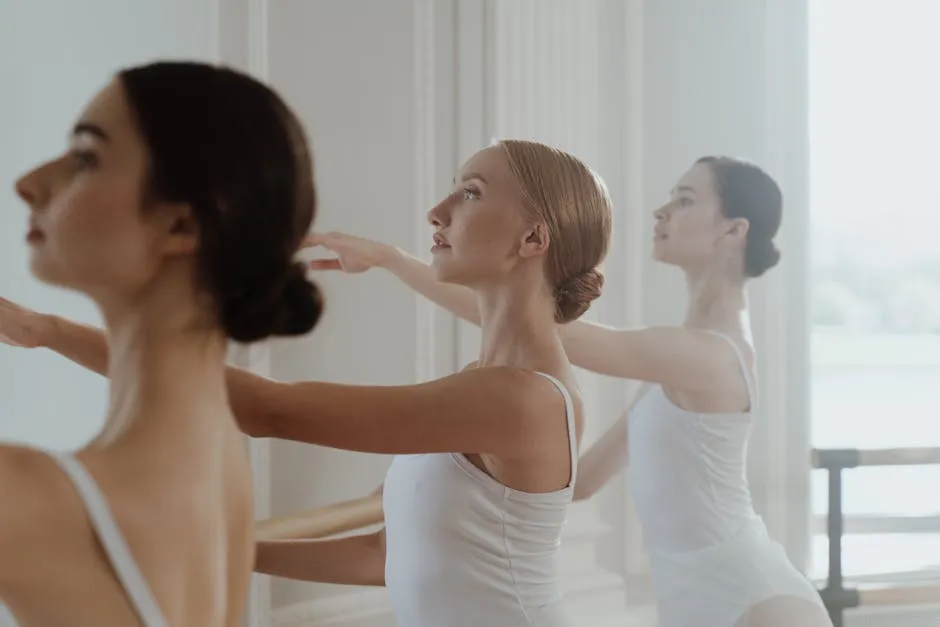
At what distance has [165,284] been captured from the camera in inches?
23.2

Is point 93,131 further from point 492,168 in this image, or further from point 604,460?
point 604,460

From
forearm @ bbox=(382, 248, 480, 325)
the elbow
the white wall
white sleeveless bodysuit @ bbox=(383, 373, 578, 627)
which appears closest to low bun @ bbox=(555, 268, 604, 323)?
white sleeveless bodysuit @ bbox=(383, 373, 578, 627)

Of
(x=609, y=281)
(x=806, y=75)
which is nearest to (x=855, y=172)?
(x=806, y=75)

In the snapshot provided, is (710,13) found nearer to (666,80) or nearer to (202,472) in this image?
(666,80)

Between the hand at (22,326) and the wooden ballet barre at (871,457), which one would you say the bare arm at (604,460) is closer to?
the wooden ballet barre at (871,457)

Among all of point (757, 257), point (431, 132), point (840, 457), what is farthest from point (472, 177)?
point (840, 457)

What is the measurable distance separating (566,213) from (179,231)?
51cm

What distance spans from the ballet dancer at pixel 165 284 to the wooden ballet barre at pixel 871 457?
5.66 ft

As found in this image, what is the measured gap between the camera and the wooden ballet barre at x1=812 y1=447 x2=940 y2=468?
2.09m

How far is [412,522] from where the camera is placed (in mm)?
984

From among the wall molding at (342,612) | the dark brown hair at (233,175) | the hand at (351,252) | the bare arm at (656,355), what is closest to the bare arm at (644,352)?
the bare arm at (656,355)

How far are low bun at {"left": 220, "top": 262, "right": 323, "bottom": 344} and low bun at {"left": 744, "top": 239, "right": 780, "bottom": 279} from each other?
4.31ft

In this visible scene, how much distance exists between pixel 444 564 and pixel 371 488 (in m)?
0.67

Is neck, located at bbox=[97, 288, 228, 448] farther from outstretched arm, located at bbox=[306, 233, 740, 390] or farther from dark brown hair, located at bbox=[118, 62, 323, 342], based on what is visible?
outstretched arm, located at bbox=[306, 233, 740, 390]
